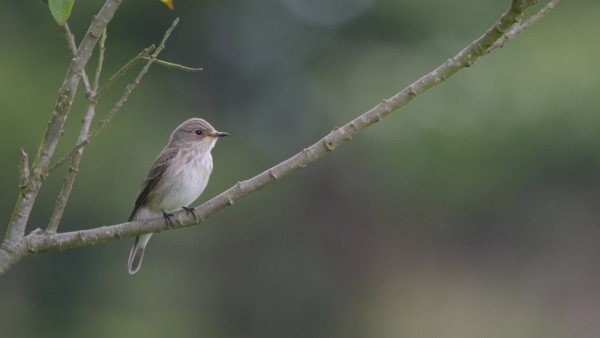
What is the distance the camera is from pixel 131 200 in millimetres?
16016

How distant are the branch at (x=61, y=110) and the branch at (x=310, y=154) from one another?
0.13 meters

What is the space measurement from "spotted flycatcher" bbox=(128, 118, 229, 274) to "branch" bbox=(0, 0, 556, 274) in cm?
197

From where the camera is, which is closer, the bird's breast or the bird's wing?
the bird's breast

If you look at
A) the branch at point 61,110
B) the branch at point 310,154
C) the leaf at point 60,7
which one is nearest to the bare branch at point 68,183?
the branch at point 310,154

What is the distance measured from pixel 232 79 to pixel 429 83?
1681 cm

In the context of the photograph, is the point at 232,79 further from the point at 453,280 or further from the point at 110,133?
the point at 453,280

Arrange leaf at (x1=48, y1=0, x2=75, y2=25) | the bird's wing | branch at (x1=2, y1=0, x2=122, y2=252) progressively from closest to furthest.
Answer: leaf at (x1=48, y1=0, x2=75, y2=25) < branch at (x1=2, y1=0, x2=122, y2=252) < the bird's wing

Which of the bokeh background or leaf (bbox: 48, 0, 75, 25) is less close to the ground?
the bokeh background

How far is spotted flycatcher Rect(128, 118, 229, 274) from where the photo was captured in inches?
226

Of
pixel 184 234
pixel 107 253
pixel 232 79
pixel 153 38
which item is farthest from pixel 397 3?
pixel 107 253

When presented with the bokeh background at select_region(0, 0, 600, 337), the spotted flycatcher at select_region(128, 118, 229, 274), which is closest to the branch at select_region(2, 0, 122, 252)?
the spotted flycatcher at select_region(128, 118, 229, 274)

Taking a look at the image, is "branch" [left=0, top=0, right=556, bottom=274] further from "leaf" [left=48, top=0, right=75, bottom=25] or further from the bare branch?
"leaf" [left=48, top=0, right=75, bottom=25]

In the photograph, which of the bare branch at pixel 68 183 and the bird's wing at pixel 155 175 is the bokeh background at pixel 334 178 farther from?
the bare branch at pixel 68 183

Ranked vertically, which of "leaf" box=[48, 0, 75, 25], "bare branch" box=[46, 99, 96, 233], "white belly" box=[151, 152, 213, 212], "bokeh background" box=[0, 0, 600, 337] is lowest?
"bare branch" box=[46, 99, 96, 233]
